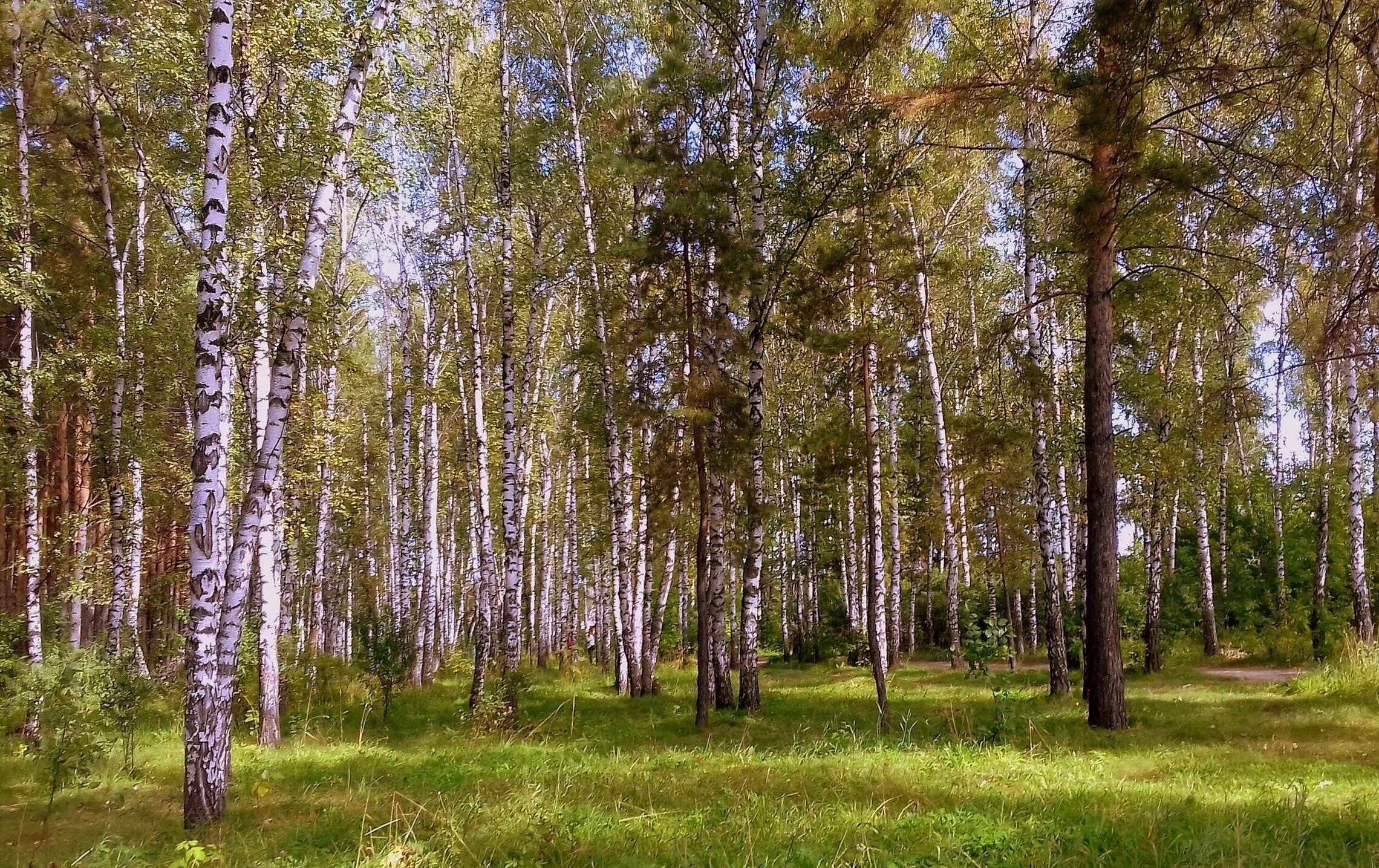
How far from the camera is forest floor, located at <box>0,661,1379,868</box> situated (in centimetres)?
446

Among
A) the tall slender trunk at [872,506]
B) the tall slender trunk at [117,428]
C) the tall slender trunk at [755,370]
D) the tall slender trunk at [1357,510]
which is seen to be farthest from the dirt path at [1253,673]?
the tall slender trunk at [117,428]

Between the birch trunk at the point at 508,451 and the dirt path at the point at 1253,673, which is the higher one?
the birch trunk at the point at 508,451

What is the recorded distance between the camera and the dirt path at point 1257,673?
1198 cm

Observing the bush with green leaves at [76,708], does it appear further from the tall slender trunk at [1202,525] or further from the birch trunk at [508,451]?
the tall slender trunk at [1202,525]

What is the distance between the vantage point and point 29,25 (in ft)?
37.9

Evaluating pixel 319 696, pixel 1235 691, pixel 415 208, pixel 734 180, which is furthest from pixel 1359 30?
pixel 415 208

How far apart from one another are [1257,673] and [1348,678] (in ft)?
12.9

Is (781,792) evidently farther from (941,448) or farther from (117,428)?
(117,428)

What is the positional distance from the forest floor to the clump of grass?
21 centimetres

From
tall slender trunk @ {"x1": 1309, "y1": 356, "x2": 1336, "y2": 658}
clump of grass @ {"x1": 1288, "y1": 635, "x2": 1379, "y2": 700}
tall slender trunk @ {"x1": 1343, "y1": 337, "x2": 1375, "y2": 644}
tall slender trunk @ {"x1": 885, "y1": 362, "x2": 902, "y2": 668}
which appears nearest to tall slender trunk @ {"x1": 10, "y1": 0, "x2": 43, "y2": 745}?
tall slender trunk @ {"x1": 885, "y1": 362, "x2": 902, "y2": 668}

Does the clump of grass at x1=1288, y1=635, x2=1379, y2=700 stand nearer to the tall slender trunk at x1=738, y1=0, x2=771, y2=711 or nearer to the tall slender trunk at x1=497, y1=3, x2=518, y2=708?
the tall slender trunk at x1=738, y1=0, x2=771, y2=711

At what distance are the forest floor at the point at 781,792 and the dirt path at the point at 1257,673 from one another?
154cm

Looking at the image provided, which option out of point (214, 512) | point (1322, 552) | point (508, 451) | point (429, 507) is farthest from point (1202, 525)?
point (214, 512)

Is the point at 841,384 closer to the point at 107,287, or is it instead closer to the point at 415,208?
the point at 415,208
